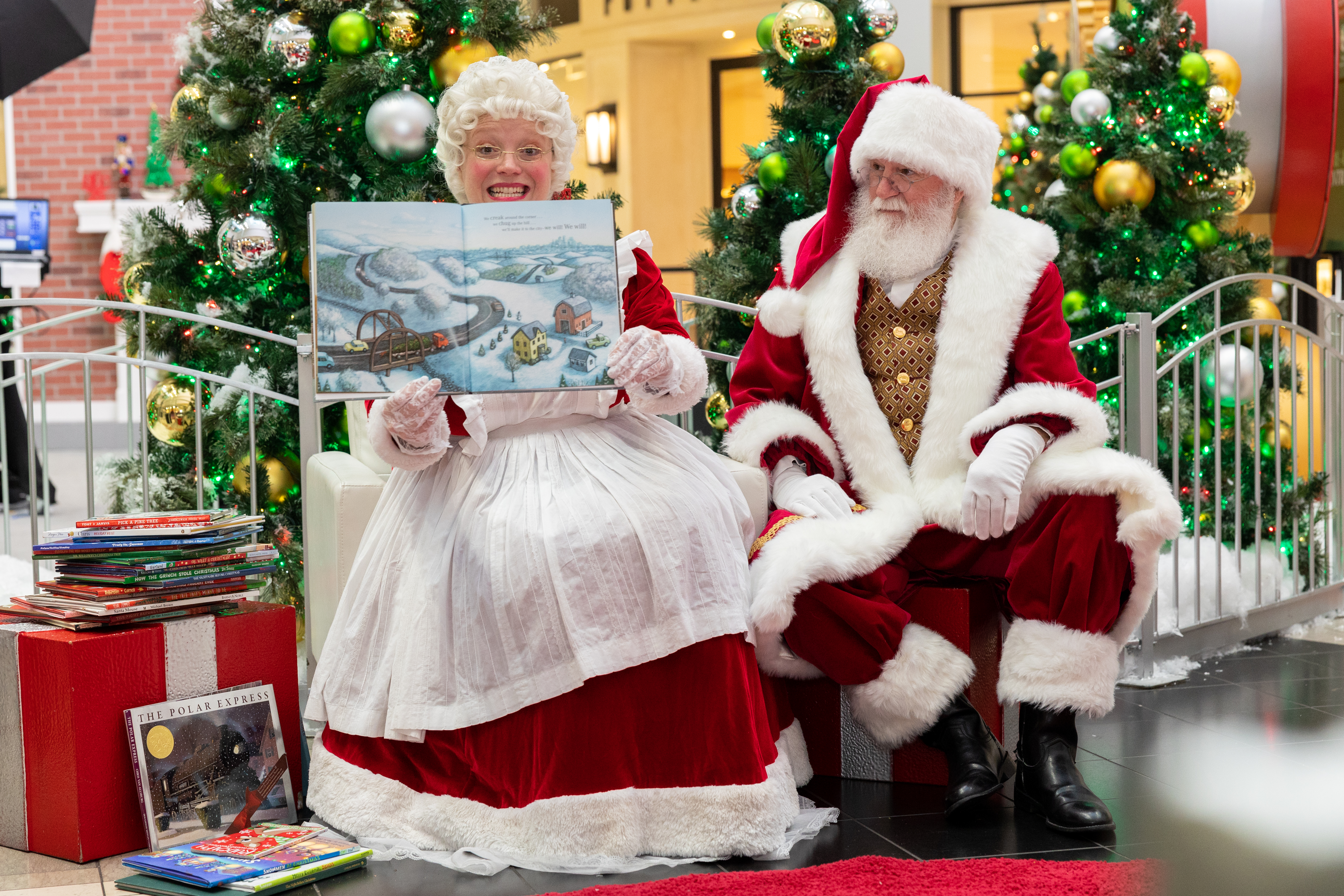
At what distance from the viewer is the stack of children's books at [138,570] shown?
2.35 meters

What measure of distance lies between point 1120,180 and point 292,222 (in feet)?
9.12

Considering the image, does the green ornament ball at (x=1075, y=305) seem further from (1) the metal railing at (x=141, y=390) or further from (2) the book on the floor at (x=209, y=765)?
(2) the book on the floor at (x=209, y=765)

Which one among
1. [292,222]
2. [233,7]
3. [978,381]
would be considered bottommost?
[978,381]

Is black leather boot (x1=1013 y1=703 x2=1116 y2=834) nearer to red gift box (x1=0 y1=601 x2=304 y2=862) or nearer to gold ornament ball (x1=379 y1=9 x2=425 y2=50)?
red gift box (x1=0 y1=601 x2=304 y2=862)

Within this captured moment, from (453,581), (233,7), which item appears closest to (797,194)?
(233,7)

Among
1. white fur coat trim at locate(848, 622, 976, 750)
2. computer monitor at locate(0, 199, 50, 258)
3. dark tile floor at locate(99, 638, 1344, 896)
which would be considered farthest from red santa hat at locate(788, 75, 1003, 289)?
computer monitor at locate(0, 199, 50, 258)

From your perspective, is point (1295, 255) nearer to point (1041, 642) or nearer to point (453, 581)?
point (1041, 642)

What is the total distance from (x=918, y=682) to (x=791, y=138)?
89.5 inches

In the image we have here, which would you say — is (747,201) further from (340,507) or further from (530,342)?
(530,342)

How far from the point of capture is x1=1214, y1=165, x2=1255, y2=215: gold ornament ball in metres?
4.61

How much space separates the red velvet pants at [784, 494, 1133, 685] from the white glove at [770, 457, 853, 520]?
6.2 inches

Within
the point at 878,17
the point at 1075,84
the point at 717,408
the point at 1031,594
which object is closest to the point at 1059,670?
the point at 1031,594

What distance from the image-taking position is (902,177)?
2812 mm

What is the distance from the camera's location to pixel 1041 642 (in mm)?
2500
